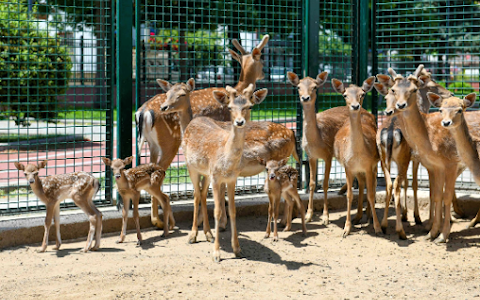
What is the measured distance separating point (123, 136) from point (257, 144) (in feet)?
5.70

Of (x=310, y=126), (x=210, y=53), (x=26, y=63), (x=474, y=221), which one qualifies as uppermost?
(x=210, y=53)

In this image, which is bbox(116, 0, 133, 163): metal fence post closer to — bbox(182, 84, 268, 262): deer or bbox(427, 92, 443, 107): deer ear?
bbox(182, 84, 268, 262): deer

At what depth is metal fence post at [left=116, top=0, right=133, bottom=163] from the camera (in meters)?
7.70

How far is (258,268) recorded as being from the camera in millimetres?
6203

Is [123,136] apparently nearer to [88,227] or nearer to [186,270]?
[88,227]

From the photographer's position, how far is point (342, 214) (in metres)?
8.70

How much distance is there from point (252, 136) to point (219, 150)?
1.03 metres

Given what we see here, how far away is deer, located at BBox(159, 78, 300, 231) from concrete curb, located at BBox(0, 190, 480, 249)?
682mm

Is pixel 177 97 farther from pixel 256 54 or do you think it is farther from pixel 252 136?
pixel 256 54

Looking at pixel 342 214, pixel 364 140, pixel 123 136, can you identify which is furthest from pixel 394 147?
pixel 123 136

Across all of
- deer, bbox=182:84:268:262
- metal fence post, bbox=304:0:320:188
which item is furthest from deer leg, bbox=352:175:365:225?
deer, bbox=182:84:268:262

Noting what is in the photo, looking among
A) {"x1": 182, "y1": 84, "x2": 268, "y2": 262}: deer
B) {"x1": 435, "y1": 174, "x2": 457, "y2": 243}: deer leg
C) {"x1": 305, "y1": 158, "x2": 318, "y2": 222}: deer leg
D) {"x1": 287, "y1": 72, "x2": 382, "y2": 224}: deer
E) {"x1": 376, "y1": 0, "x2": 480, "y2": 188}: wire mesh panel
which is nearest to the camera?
{"x1": 182, "y1": 84, "x2": 268, "y2": 262}: deer

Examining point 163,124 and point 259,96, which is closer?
point 259,96

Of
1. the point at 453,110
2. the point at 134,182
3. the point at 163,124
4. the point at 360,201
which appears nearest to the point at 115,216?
the point at 134,182
